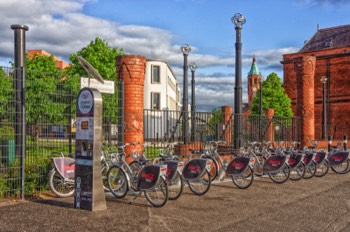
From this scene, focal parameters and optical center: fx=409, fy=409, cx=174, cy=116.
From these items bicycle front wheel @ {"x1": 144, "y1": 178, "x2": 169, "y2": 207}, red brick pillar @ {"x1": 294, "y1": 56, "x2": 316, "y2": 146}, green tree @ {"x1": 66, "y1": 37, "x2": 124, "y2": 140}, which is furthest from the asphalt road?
green tree @ {"x1": 66, "y1": 37, "x2": 124, "y2": 140}

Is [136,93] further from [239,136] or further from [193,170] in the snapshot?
[239,136]

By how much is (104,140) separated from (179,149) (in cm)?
329

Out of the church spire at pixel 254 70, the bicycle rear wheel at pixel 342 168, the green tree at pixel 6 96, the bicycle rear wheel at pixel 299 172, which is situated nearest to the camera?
the green tree at pixel 6 96

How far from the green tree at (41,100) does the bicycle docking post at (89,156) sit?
1483 millimetres

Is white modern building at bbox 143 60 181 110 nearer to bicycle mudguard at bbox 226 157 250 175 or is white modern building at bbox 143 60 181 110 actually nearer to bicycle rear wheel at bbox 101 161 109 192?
bicycle mudguard at bbox 226 157 250 175

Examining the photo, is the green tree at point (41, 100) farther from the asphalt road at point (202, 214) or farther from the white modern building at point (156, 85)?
the white modern building at point (156, 85)

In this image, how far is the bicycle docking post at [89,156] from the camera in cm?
729

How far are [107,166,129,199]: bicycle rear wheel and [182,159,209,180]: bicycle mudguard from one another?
1533mm

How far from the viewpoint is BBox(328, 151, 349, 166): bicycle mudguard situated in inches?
537

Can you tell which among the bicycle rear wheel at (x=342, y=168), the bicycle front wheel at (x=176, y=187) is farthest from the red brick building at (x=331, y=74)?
the bicycle front wheel at (x=176, y=187)

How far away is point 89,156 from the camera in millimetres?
7344

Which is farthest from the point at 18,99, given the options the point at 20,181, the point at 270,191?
the point at 270,191

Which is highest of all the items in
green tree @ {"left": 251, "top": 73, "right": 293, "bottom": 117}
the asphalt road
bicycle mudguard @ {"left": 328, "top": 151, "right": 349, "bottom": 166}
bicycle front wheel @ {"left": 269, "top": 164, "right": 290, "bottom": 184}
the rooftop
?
the rooftop

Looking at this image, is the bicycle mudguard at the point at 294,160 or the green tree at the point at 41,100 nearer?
the green tree at the point at 41,100
